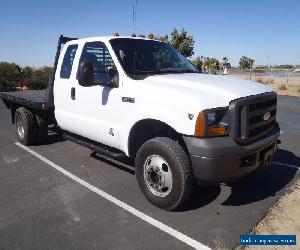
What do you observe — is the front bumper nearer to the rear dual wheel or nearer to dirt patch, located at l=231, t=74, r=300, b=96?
the rear dual wheel

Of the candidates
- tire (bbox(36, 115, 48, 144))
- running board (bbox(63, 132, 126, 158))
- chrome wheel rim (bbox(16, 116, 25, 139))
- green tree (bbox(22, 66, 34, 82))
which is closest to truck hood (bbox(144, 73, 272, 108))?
running board (bbox(63, 132, 126, 158))

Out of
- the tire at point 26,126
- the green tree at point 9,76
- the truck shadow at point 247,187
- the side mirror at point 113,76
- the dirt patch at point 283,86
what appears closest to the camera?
the truck shadow at point 247,187

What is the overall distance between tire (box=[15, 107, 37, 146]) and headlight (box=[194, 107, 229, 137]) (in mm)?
4616

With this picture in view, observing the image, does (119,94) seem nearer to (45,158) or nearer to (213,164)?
(213,164)

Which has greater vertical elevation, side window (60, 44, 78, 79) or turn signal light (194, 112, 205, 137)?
side window (60, 44, 78, 79)

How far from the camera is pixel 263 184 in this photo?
5.02 m

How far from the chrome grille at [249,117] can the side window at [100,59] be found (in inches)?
77.8

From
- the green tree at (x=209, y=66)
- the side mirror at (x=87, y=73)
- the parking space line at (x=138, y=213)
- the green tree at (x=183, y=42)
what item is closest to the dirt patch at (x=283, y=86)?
the green tree at (x=209, y=66)

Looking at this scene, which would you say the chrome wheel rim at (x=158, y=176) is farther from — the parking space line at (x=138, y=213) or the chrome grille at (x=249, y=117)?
the chrome grille at (x=249, y=117)

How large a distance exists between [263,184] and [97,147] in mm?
2635

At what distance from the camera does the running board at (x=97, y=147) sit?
191 inches

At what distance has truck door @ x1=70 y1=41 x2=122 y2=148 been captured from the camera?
4.71 metres

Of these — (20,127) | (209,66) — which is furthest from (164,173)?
(209,66)

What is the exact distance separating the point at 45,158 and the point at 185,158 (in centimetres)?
366
